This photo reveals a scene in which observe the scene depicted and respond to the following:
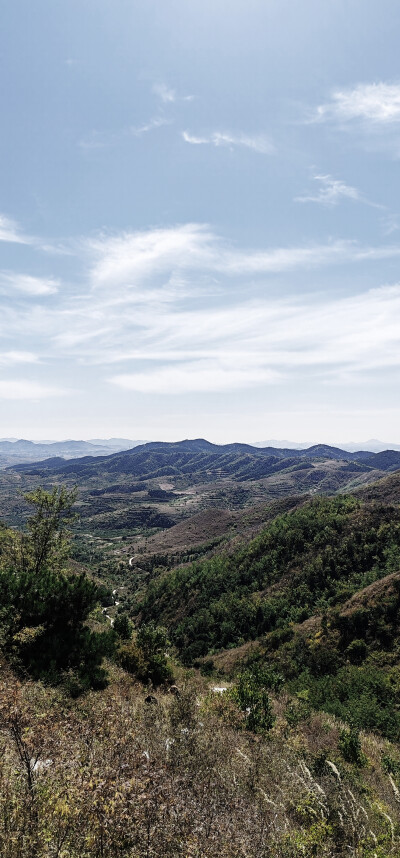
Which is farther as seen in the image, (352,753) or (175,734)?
(352,753)

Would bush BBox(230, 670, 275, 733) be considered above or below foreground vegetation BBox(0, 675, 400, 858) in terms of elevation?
below

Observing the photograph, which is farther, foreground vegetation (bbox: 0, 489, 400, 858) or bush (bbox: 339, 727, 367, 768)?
bush (bbox: 339, 727, 367, 768)

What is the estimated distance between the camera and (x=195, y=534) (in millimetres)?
149625

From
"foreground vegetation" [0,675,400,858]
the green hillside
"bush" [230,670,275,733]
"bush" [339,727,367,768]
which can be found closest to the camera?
"foreground vegetation" [0,675,400,858]

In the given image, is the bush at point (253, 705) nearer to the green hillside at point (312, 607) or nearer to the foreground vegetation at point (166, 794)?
the foreground vegetation at point (166, 794)

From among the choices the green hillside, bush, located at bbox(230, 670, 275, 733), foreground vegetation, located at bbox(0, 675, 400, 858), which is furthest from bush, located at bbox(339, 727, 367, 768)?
the green hillside

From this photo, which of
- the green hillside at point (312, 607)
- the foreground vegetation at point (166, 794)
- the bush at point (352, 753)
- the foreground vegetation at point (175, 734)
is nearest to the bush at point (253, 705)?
the foreground vegetation at point (175, 734)

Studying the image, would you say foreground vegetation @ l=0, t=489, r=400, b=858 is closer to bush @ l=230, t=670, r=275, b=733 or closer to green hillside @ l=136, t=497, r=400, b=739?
bush @ l=230, t=670, r=275, b=733

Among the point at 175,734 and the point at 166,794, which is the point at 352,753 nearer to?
the point at 175,734

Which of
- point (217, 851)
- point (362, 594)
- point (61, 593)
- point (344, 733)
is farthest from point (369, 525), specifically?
point (217, 851)

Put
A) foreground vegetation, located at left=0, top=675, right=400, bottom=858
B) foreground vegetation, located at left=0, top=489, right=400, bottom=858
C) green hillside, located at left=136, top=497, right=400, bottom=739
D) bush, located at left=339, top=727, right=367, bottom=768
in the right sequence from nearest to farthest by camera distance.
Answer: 1. foreground vegetation, located at left=0, top=675, right=400, bottom=858
2. foreground vegetation, located at left=0, top=489, right=400, bottom=858
3. bush, located at left=339, top=727, right=367, bottom=768
4. green hillside, located at left=136, top=497, right=400, bottom=739

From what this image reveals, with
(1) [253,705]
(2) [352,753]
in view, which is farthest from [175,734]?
(2) [352,753]

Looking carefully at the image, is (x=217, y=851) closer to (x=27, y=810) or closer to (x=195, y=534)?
(x=27, y=810)

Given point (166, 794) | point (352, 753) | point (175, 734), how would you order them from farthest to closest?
point (352, 753) < point (175, 734) < point (166, 794)
